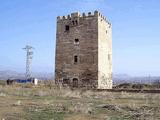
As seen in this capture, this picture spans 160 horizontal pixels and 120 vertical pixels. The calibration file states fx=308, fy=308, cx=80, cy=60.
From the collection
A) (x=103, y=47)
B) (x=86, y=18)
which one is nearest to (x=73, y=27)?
(x=86, y=18)

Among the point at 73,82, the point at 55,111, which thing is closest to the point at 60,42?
the point at 73,82

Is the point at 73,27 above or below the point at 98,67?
above

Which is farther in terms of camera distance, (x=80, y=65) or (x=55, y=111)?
(x=80, y=65)

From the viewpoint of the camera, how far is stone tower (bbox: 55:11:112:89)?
32.7m

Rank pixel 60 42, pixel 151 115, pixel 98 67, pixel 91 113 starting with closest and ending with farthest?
pixel 151 115 → pixel 91 113 → pixel 98 67 → pixel 60 42

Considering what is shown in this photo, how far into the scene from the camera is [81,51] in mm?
33281

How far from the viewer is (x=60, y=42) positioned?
34.5 m

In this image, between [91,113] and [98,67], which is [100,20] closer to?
[98,67]

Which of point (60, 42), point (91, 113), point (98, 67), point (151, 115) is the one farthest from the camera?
point (60, 42)

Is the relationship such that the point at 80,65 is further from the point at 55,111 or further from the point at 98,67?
the point at 55,111

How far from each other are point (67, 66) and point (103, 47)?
4594 mm

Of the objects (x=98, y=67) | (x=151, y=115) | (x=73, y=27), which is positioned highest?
(x=73, y=27)

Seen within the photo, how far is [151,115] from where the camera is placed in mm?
12438

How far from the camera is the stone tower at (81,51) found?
32.7 m
